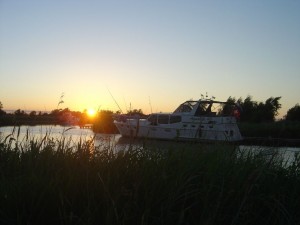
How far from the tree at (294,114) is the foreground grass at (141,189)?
52385 mm

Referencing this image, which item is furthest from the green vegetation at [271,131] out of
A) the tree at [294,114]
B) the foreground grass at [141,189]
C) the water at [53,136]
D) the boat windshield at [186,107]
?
the foreground grass at [141,189]

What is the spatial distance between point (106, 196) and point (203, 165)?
1327 millimetres

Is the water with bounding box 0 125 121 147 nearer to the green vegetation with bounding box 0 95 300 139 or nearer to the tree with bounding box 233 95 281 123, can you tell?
the green vegetation with bounding box 0 95 300 139

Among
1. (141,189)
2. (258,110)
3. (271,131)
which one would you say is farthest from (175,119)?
(141,189)

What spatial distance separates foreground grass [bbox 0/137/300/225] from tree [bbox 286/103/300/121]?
52.4 m

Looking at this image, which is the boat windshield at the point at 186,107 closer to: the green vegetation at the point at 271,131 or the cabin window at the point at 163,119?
the cabin window at the point at 163,119

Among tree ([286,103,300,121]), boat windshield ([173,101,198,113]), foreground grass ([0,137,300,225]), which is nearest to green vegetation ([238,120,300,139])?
boat windshield ([173,101,198,113])

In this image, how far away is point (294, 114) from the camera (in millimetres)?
55562

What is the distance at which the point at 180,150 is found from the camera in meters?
5.12

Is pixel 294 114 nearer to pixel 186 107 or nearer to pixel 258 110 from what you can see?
pixel 258 110

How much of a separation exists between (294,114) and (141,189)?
54966mm

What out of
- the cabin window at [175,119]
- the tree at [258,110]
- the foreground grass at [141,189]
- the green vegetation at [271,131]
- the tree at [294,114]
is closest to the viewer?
the foreground grass at [141,189]

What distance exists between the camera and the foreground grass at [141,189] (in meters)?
3.58

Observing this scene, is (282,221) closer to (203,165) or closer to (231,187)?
(231,187)
